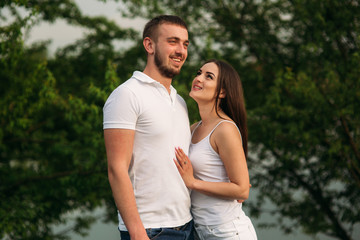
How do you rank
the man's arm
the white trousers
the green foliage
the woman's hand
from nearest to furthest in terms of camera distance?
1. the man's arm
2. the woman's hand
3. the white trousers
4. the green foliage

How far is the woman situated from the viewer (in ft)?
8.36

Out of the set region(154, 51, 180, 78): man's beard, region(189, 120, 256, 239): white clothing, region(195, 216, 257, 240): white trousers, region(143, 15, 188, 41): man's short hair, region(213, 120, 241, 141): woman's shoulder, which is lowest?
region(195, 216, 257, 240): white trousers

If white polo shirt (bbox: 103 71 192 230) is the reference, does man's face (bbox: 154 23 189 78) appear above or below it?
above

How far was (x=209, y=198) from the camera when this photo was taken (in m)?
2.65

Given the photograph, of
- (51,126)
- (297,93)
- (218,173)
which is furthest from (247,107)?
(218,173)

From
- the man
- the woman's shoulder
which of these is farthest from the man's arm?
the woman's shoulder

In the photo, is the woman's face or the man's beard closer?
the man's beard

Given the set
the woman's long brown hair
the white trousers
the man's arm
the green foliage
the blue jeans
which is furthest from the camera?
the green foliage

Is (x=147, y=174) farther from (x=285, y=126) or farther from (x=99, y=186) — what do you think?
(x=99, y=186)

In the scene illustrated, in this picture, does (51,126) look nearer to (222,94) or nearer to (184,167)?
(222,94)

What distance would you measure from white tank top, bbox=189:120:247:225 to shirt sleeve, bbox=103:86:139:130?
1.90 ft

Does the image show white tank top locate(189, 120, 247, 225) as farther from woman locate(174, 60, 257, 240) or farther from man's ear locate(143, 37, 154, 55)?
man's ear locate(143, 37, 154, 55)

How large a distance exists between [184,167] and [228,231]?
1.72 feet

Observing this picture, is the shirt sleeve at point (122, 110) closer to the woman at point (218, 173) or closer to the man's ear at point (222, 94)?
the woman at point (218, 173)
